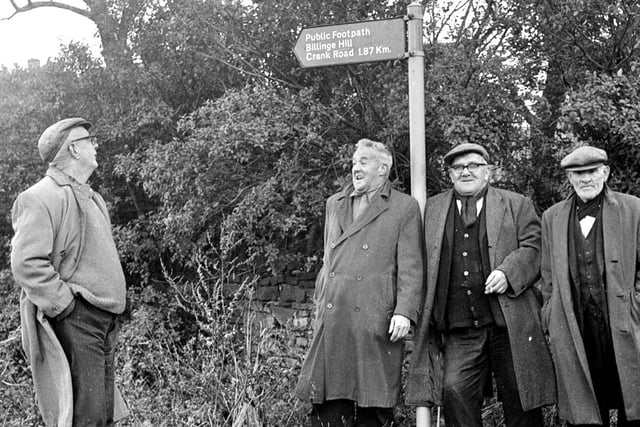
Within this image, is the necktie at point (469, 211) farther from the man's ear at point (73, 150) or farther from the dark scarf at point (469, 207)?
the man's ear at point (73, 150)

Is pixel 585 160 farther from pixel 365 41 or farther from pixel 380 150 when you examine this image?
pixel 365 41

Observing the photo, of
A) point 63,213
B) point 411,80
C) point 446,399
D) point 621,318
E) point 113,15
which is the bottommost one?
point 446,399

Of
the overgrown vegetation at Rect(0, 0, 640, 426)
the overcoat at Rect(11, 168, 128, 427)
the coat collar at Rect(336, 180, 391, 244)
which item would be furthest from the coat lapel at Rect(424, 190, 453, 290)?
the overcoat at Rect(11, 168, 128, 427)

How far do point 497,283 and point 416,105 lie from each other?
4.02 ft

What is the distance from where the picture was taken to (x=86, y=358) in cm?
419

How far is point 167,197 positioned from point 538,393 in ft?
14.6

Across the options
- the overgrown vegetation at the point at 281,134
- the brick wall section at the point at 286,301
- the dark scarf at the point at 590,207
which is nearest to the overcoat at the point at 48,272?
the overgrown vegetation at the point at 281,134

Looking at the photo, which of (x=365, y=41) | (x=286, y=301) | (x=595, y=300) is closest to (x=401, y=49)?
(x=365, y=41)

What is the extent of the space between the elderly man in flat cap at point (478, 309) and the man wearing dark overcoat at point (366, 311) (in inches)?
5.9

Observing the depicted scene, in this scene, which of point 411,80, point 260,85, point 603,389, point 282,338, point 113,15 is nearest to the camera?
point 603,389

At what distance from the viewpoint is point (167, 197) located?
7949 mm

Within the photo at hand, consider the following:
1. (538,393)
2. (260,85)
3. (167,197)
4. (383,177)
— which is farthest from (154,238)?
(538,393)

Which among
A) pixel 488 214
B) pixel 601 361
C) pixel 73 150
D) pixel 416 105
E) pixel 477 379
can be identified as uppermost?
pixel 416 105

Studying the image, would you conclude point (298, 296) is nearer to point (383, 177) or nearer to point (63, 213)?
point (383, 177)
